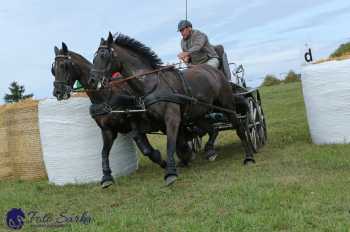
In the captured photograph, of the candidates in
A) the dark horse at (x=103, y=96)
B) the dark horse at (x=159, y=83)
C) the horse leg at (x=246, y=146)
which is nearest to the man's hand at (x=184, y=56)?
the dark horse at (x=159, y=83)

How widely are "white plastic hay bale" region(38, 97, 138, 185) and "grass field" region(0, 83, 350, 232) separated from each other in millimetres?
363

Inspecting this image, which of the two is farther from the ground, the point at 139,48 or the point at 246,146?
the point at 139,48

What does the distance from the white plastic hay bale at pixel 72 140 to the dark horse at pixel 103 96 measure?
0.59 m

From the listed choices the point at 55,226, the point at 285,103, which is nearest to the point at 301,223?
the point at 55,226

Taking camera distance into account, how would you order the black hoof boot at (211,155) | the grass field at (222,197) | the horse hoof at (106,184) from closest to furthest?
1. the grass field at (222,197)
2. the horse hoof at (106,184)
3. the black hoof boot at (211,155)

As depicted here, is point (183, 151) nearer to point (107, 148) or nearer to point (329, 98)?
point (107, 148)

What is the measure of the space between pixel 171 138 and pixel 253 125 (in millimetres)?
3500

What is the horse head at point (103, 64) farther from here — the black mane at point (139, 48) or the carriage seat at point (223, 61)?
the carriage seat at point (223, 61)

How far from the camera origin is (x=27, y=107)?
1020 cm

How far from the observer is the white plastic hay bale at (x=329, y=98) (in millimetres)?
9602

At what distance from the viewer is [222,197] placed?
20.9 ft

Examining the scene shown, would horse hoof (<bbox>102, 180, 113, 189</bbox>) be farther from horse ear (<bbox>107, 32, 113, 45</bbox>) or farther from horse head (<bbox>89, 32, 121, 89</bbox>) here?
horse ear (<bbox>107, 32, 113, 45</bbox>)

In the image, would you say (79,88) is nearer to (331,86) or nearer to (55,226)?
(55,226)

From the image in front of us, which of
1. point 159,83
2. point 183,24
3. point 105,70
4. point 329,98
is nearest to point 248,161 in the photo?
point 329,98
